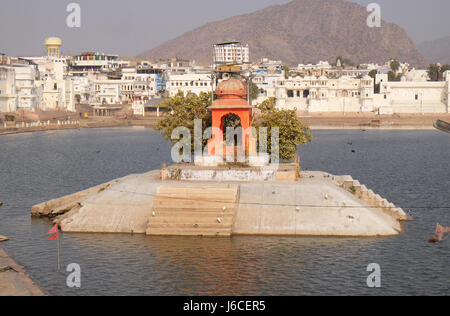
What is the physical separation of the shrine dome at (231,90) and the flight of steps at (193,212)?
29.6 ft

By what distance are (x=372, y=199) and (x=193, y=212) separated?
12.2 meters

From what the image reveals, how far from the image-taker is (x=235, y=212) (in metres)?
39.6

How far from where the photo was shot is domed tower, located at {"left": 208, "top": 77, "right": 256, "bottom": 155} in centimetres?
4684

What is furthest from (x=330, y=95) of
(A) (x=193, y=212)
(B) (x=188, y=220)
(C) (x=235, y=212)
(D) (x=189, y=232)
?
(D) (x=189, y=232)

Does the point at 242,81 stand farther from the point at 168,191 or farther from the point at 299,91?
the point at 299,91

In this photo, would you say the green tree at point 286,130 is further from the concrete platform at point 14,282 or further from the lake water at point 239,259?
the concrete platform at point 14,282

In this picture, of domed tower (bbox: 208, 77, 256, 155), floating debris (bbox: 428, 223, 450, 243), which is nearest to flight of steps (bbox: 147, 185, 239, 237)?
domed tower (bbox: 208, 77, 256, 155)

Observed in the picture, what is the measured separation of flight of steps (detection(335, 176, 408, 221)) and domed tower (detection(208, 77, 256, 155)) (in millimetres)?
6940

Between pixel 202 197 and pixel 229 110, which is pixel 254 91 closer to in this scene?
pixel 229 110

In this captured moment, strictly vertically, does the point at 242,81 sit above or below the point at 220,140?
above

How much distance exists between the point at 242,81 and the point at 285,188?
36.4 feet
